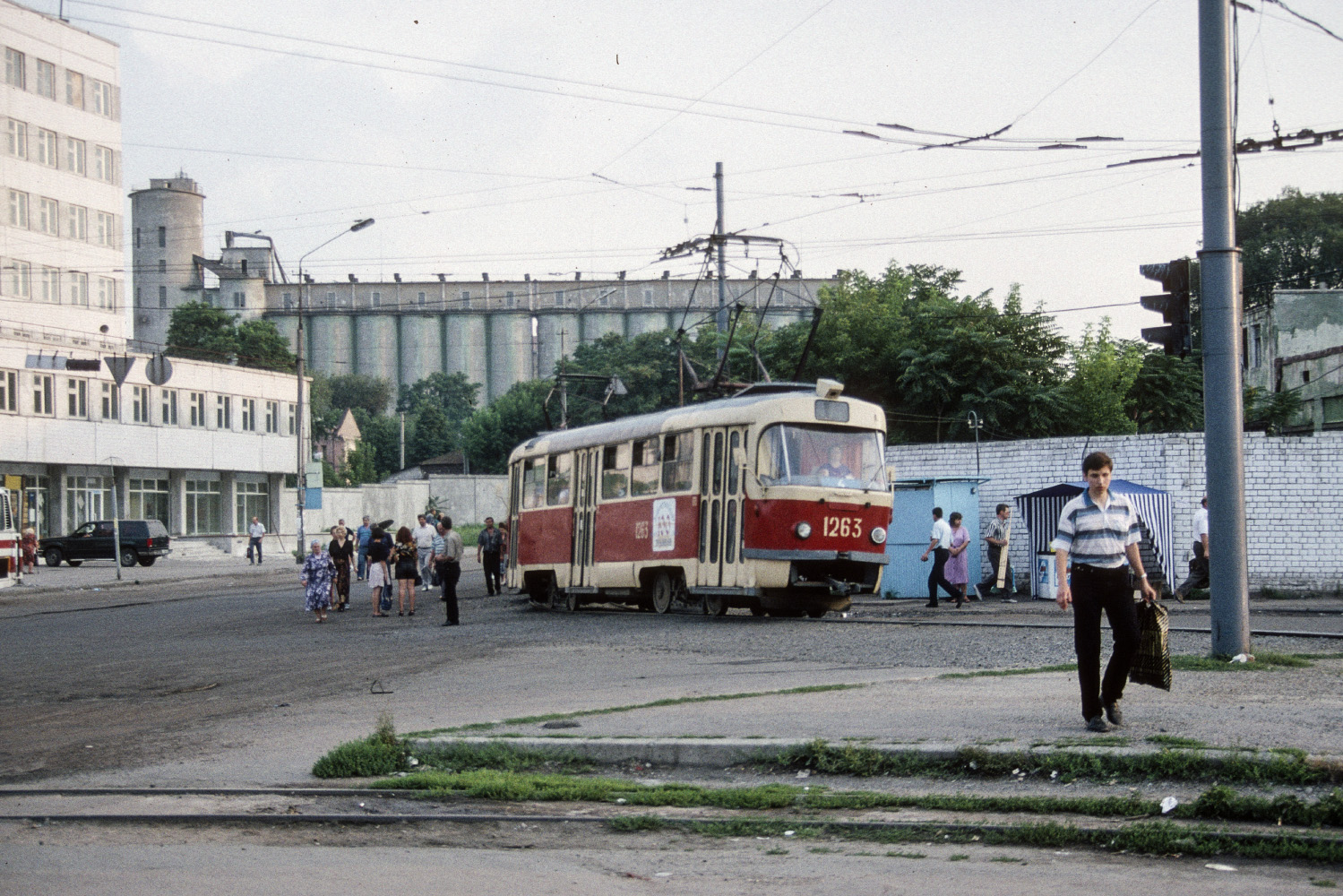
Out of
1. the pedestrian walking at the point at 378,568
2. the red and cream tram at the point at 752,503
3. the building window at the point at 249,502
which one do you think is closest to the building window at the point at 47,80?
the building window at the point at 249,502

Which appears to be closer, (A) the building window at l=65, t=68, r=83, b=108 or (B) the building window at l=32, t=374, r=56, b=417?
(B) the building window at l=32, t=374, r=56, b=417

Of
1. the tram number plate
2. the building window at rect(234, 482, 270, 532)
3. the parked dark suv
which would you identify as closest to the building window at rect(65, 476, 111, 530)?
the parked dark suv

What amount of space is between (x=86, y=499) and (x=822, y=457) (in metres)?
46.3

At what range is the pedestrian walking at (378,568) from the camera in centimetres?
2528

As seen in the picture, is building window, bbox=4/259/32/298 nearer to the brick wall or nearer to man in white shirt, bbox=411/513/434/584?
man in white shirt, bbox=411/513/434/584

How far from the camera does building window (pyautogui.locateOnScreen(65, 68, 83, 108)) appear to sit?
2520 inches

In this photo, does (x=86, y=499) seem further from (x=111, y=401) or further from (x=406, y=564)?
(x=406, y=564)

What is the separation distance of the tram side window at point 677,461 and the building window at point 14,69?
161 ft

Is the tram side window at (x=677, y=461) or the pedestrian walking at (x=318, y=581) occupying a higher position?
the tram side window at (x=677, y=461)

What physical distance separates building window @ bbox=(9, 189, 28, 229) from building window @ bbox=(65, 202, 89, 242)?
7.97 feet

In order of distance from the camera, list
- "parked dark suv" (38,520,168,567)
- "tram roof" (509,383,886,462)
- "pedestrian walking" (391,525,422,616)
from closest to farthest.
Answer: "tram roof" (509,383,886,462) < "pedestrian walking" (391,525,422,616) < "parked dark suv" (38,520,168,567)

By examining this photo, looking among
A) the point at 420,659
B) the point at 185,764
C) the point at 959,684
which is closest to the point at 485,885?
the point at 185,764

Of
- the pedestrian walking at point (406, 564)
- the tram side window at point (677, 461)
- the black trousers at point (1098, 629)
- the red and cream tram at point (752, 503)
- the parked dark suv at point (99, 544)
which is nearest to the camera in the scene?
the black trousers at point (1098, 629)

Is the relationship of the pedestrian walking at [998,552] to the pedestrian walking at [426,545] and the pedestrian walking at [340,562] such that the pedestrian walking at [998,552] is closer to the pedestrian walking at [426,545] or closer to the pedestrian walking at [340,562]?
the pedestrian walking at [340,562]
